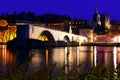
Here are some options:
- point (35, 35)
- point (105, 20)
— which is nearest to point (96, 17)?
point (105, 20)

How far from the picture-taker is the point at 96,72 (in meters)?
1.97

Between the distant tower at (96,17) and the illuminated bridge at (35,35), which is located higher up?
the distant tower at (96,17)

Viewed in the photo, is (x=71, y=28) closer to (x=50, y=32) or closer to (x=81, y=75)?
(x=50, y=32)

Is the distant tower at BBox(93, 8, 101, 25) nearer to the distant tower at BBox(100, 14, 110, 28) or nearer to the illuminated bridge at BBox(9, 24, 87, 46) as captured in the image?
the distant tower at BBox(100, 14, 110, 28)

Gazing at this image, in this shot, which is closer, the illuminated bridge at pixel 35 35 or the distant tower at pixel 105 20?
the illuminated bridge at pixel 35 35

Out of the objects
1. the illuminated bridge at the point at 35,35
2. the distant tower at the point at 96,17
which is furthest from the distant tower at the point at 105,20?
the illuminated bridge at the point at 35,35

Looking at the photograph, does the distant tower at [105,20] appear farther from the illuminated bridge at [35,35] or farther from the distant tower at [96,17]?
the illuminated bridge at [35,35]

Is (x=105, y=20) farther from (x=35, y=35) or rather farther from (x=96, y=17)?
(x=35, y=35)

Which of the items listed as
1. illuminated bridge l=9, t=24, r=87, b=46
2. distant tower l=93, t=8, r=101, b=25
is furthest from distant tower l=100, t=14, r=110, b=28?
illuminated bridge l=9, t=24, r=87, b=46

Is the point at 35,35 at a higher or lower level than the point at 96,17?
lower

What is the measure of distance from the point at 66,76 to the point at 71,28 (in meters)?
28.1

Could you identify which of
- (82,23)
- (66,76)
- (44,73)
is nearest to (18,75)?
(44,73)

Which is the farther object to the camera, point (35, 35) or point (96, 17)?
point (96, 17)

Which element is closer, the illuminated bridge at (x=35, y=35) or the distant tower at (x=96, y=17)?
the illuminated bridge at (x=35, y=35)
